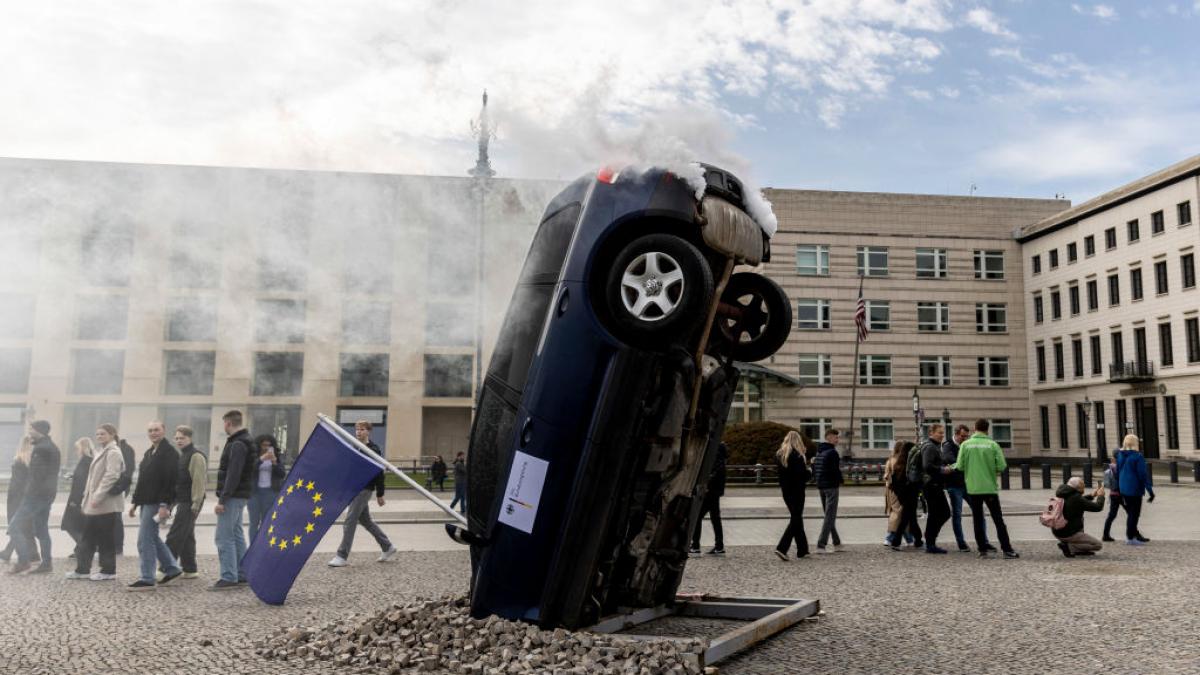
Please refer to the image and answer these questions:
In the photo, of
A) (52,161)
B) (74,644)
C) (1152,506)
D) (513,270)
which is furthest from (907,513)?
(1152,506)

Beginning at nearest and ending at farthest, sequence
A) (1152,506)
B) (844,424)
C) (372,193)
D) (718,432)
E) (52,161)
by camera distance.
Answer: (718,432) → (52,161) → (372,193) → (1152,506) → (844,424)

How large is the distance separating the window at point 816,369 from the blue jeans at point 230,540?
44.1 meters

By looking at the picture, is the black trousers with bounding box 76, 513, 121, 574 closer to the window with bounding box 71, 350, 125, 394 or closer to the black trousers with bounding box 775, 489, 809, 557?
the window with bounding box 71, 350, 125, 394

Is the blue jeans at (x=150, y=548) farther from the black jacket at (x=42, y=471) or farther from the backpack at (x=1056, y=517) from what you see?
the backpack at (x=1056, y=517)

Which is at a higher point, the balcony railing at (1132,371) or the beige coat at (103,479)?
the balcony railing at (1132,371)

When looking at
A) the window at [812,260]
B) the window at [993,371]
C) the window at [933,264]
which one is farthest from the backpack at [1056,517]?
the window at [993,371]

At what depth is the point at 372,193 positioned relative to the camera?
10.1 metres

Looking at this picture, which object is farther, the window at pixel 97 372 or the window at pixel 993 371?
the window at pixel 993 371

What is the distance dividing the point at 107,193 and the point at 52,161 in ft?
1.91

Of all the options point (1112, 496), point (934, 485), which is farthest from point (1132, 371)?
point (934, 485)

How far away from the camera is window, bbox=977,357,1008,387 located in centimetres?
5375

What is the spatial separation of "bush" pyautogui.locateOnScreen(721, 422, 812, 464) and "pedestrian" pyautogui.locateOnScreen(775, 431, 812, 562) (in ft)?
62.4

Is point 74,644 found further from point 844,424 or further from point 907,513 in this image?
point 844,424

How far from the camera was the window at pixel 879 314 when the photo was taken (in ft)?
172
